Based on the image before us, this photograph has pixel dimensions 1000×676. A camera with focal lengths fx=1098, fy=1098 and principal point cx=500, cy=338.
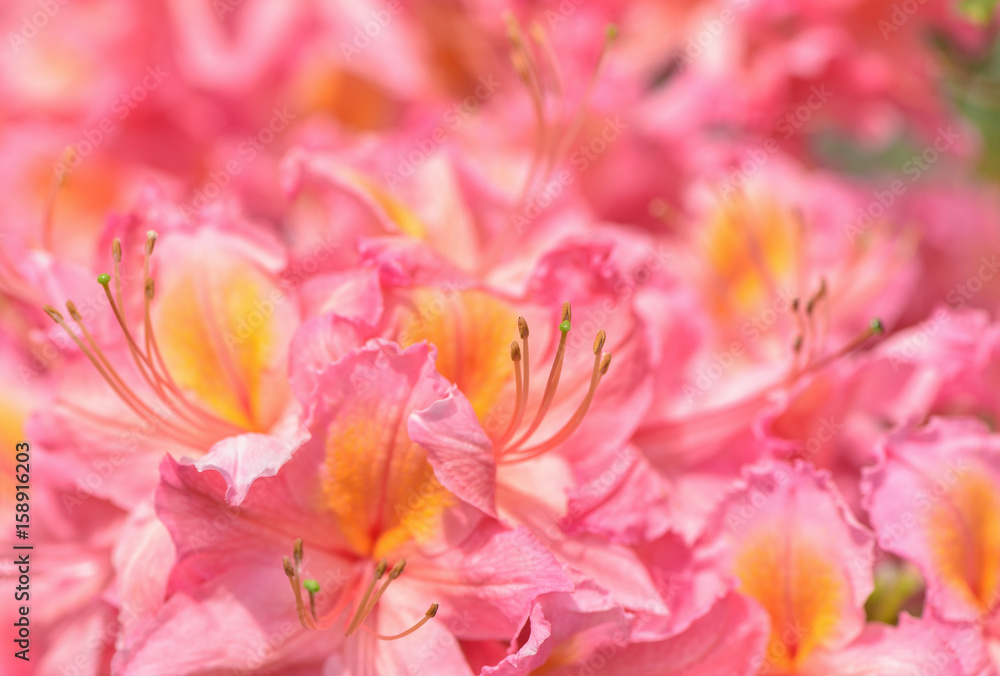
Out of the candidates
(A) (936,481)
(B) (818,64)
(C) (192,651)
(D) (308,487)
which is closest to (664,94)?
(B) (818,64)

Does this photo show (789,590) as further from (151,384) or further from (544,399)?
(151,384)

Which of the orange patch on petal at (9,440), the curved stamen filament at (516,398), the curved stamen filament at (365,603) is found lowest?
the orange patch on petal at (9,440)

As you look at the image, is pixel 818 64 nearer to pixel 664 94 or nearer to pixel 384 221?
pixel 664 94

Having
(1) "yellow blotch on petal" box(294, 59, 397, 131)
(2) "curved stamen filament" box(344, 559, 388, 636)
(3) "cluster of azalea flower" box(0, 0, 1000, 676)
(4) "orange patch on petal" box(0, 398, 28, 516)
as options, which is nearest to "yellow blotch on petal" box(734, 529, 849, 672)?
(3) "cluster of azalea flower" box(0, 0, 1000, 676)

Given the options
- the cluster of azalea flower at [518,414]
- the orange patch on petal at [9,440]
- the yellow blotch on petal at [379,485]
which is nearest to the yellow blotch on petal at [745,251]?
the cluster of azalea flower at [518,414]

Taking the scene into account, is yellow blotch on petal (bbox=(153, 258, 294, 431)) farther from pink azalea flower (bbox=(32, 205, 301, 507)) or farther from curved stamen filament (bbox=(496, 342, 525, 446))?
curved stamen filament (bbox=(496, 342, 525, 446))

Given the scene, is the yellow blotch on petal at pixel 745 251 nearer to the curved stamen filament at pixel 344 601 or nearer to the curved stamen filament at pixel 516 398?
the curved stamen filament at pixel 516 398
